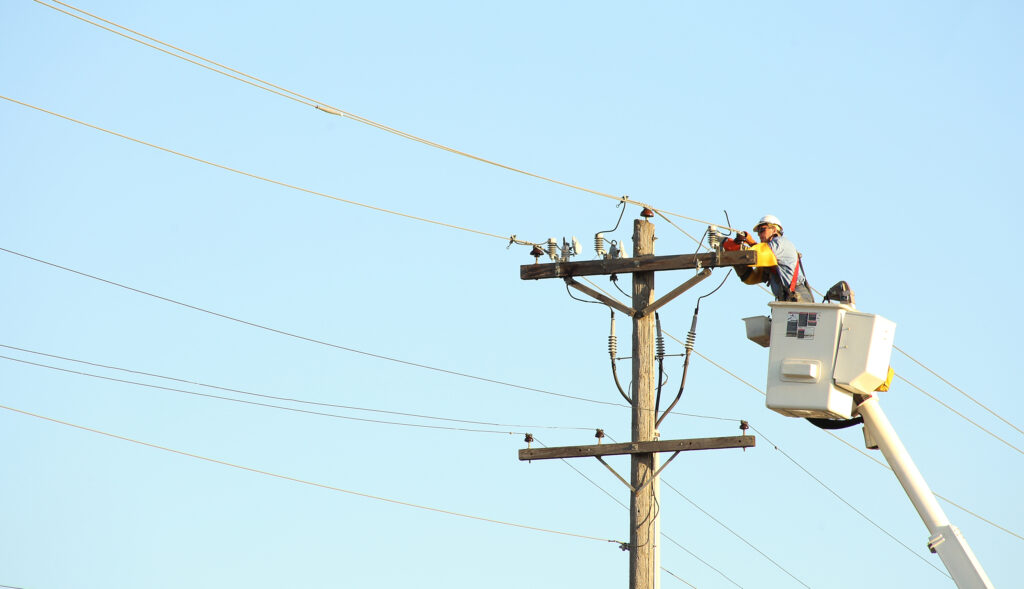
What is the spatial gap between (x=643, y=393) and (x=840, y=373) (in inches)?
81.0

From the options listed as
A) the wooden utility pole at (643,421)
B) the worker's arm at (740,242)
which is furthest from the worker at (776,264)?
the wooden utility pole at (643,421)

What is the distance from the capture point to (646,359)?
64.5 feet

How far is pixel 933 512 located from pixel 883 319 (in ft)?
5.83

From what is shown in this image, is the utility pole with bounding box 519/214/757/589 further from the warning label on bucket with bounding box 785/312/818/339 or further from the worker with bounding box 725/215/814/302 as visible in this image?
the warning label on bucket with bounding box 785/312/818/339

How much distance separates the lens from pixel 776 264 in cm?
1889

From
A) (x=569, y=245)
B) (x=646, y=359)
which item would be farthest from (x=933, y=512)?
(x=569, y=245)

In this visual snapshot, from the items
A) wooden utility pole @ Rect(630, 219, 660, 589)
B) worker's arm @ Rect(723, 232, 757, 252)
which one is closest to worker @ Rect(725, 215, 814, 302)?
worker's arm @ Rect(723, 232, 757, 252)

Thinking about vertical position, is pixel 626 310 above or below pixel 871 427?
above

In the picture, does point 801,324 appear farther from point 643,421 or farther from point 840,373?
point 643,421

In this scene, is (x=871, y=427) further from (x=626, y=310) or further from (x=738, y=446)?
(x=626, y=310)

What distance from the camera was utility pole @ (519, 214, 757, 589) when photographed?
1905cm

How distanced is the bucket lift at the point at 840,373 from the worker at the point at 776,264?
0.36m

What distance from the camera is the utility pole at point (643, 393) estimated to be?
19.0 meters

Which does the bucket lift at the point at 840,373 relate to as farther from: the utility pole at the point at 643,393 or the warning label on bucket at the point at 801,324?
the utility pole at the point at 643,393
